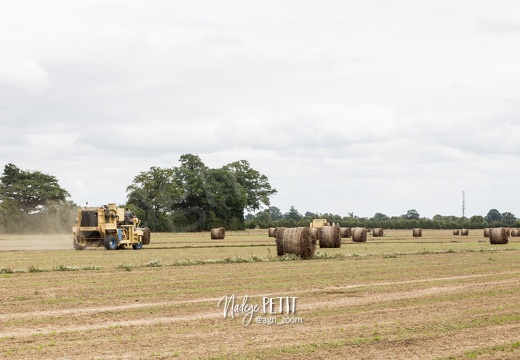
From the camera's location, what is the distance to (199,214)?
123438 millimetres

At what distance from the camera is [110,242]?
44375 mm

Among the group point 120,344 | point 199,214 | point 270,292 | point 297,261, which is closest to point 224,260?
point 297,261

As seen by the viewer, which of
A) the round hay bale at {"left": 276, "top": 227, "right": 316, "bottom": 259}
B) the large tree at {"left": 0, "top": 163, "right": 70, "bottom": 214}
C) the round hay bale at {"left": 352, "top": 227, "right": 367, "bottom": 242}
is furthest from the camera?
the large tree at {"left": 0, "top": 163, "right": 70, "bottom": 214}

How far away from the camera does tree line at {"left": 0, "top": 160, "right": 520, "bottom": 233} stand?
98438 mm

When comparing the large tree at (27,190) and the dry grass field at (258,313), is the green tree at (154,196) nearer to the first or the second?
the large tree at (27,190)

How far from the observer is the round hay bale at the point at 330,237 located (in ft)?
148

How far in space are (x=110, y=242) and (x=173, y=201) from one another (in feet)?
245

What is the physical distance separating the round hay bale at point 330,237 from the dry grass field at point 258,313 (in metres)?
18.0

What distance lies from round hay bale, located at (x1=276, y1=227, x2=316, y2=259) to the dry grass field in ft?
17.9

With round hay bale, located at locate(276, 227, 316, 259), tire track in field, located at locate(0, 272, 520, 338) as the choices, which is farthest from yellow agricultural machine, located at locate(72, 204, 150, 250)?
tire track in field, located at locate(0, 272, 520, 338)

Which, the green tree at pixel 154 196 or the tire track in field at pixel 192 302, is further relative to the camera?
the green tree at pixel 154 196

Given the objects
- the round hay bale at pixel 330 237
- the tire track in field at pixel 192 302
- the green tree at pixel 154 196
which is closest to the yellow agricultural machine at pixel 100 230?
the round hay bale at pixel 330 237

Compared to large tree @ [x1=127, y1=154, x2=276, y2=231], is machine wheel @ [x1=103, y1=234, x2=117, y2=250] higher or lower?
lower

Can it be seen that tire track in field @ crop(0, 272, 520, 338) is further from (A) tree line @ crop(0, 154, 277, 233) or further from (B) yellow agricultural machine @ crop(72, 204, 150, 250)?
(A) tree line @ crop(0, 154, 277, 233)
